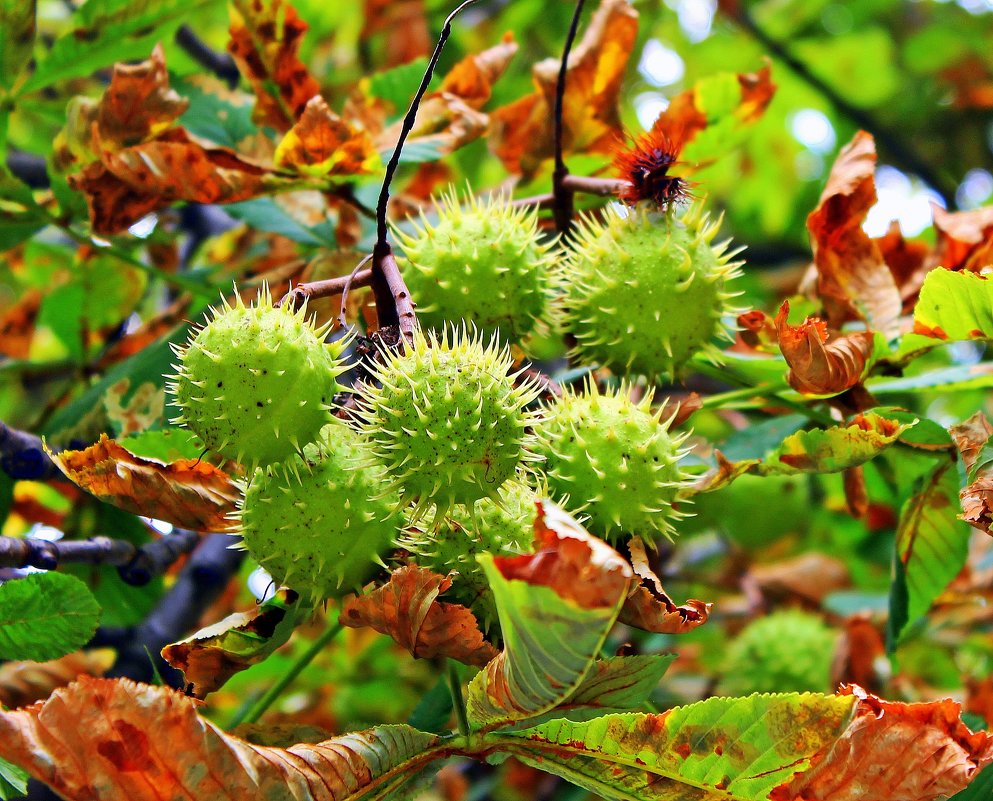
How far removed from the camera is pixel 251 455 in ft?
3.91

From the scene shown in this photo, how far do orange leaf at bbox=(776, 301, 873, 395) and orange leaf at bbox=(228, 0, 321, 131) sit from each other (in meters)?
0.98

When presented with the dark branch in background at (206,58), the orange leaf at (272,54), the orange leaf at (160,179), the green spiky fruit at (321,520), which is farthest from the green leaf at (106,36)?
the green spiky fruit at (321,520)

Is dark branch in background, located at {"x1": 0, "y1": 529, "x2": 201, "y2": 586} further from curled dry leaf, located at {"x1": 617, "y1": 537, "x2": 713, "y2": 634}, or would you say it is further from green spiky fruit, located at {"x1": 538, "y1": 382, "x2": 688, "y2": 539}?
curled dry leaf, located at {"x1": 617, "y1": 537, "x2": 713, "y2": 634}

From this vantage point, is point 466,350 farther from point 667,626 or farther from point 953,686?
point 953,686

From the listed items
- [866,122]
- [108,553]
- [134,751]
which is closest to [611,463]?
[134,751]

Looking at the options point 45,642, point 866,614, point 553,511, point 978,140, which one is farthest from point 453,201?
point 978,140

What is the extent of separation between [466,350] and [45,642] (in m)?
0.63

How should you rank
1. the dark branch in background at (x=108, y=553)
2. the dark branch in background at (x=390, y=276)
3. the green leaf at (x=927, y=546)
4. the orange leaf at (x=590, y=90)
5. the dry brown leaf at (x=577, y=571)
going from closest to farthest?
the dry brown leaf at (x=577, y=571) < the dark branch in background at (x=390, y=276) < the dark branch in background at (x=108, y=553) < the green leaf at (x=927, y=546) < the orange leaf at (x=590, y=90)

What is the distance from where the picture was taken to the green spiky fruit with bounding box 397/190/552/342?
1.43 m

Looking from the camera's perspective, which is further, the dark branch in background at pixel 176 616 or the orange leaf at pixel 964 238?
the dark branch in background at pixel 176 616

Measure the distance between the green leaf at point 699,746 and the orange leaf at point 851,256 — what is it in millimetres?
759

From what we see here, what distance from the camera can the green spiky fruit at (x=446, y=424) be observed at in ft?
3.78

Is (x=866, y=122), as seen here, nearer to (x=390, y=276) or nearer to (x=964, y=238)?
(x=964, y=238)

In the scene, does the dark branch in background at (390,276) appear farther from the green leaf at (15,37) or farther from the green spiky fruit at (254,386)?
the green leaf at (15,37)
